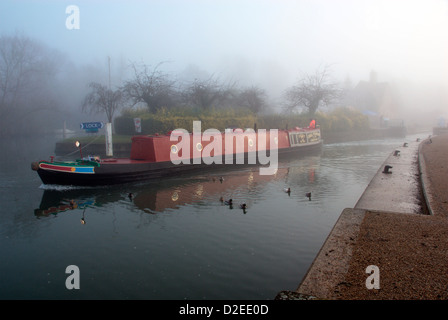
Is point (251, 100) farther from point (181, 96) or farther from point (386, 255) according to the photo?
point (386, 255)

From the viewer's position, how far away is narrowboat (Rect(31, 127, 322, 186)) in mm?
13508

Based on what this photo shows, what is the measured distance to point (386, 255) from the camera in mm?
5336

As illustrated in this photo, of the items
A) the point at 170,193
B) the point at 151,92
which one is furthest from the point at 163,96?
the point at 170,193

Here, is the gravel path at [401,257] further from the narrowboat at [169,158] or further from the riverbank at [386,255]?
the narrowboat at [169,158]

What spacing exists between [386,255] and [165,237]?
5.16 m

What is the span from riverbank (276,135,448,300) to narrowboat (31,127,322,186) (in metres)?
9.67

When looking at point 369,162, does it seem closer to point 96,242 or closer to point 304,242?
point 304,242

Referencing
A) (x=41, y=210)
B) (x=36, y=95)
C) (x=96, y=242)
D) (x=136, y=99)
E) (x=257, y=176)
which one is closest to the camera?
(x=96, y=242)

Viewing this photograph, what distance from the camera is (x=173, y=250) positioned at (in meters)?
7.50

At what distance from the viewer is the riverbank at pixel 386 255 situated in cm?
429

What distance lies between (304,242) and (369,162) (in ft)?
52.4

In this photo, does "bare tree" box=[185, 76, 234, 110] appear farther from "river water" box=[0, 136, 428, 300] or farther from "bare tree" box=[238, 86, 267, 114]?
"river water" box=[0, 136, 428, 300]
